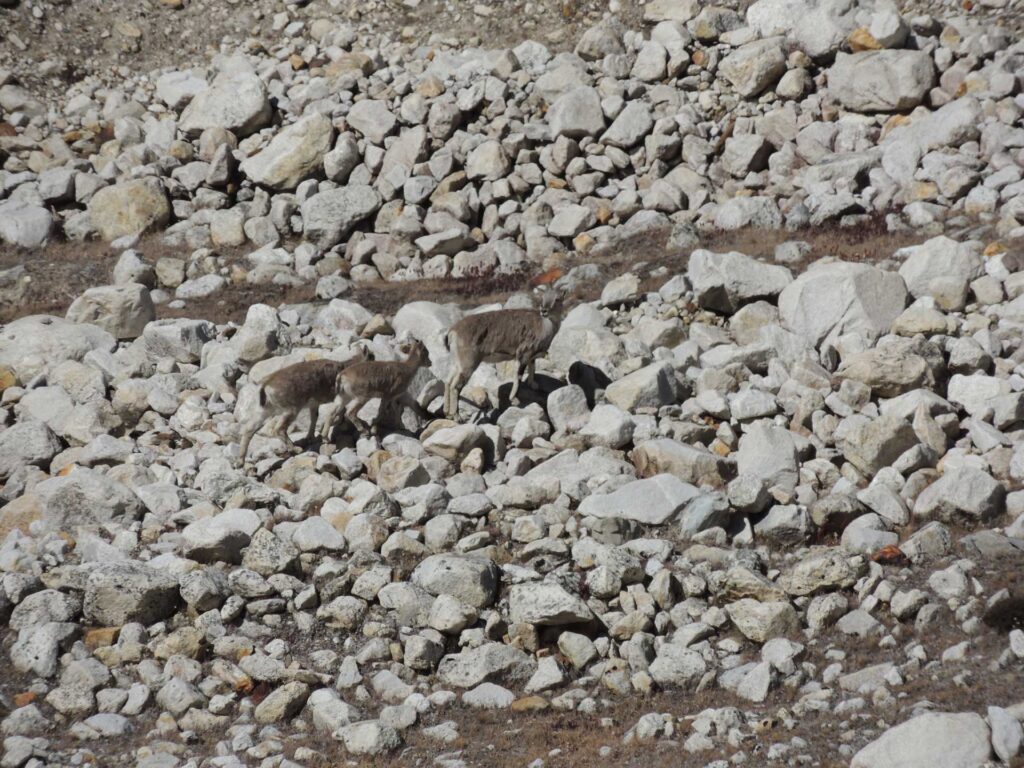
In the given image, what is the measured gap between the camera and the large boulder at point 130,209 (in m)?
31.1

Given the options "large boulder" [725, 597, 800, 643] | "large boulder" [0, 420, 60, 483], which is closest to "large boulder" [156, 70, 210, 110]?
"large boulder" [0, 420, 60, 483]

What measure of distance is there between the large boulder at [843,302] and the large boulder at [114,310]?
1334 centimetres

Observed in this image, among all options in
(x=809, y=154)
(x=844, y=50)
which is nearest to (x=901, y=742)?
(x=809, y=154)

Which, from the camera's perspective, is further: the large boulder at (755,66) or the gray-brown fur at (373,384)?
the large boulder at (755,66)

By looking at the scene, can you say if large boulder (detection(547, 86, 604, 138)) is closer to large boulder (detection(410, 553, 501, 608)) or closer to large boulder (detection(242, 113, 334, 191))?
large boulder (detection(242, 113, 334, 191))

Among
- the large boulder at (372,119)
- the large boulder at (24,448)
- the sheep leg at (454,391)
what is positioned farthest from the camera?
the large boulder at (372,119)

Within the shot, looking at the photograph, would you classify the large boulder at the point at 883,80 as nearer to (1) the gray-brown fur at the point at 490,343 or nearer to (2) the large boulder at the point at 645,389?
(2) the large boulder at the point at 645,389

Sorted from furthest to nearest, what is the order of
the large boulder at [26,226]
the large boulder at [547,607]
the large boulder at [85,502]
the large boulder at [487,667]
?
the large boulder at [26,226] → the large boulder at [85,502] → the large boulder at [547,607] → the large boulder at [487,667]

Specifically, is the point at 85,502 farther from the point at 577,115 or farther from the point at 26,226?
the point at 26,226

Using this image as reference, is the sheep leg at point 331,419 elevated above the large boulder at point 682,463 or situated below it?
above

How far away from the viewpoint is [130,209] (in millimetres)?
31250

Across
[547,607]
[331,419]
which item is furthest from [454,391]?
[547,607]

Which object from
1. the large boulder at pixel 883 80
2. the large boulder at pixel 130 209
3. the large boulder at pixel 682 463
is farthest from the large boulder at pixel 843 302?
the large boulder at pixel 130 209

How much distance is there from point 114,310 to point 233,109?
13793 millimetres
